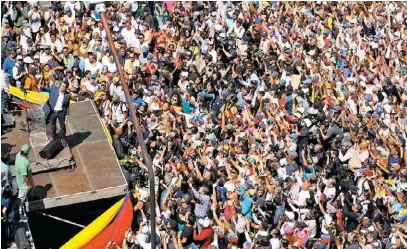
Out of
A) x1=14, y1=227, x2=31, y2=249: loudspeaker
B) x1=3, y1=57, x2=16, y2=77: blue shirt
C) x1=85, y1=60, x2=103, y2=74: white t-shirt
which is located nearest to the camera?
x1=14, y1=227, x2=31, y2=249: loudspeaker

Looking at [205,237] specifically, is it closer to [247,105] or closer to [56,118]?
[56,118]

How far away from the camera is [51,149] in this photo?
58.4 ft

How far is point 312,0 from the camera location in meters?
26.9

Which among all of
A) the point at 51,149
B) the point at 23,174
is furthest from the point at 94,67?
the point at 23,174

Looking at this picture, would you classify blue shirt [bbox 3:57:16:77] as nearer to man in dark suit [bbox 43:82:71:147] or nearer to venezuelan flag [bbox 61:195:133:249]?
man in dark suit [bbox 43:82:71:147]

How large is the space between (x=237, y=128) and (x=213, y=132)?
60cm

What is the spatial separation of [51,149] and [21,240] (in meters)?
2.69

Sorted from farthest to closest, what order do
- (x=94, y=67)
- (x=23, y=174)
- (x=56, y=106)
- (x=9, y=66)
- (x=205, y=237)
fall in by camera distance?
(x=94, y=67) < (x=9, y=66) < (x=56, y=106) < (x=23, y=174) < (x=205, y=237)

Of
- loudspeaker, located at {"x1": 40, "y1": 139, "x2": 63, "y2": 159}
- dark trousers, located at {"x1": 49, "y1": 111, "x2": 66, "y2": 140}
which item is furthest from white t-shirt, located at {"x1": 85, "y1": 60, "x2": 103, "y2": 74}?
loudspeaker, located at {"x1": 40, "y1": 139, "x2": 63, "y2": 159}

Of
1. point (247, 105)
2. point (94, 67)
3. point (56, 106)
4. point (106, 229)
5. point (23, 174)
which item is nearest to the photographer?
point (23, 174)

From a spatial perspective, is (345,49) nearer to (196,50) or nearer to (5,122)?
(196,50)

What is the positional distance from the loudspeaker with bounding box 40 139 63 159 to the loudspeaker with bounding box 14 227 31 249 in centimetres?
222

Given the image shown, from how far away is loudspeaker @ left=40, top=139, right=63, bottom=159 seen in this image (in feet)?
58.2

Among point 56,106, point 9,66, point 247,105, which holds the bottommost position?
point 247,105
